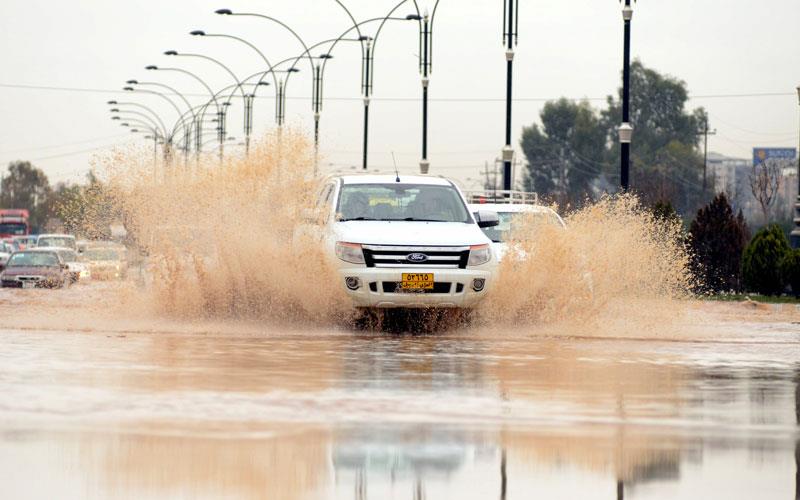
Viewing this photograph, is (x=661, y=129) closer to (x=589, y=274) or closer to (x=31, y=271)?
(x=31, y=271)

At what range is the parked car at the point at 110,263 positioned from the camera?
84.3 feet

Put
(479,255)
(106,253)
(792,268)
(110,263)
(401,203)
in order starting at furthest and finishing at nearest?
(792,268)
(110,263)
(106,253)
(401,203)
(479,255)

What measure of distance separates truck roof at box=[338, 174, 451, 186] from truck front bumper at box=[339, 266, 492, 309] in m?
2.38

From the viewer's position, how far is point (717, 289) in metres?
41.7

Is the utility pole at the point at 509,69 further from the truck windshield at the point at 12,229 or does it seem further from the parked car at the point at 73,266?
the truck windshield at the point at 12,229

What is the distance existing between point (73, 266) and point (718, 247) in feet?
64.4

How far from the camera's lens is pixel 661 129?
438 ft

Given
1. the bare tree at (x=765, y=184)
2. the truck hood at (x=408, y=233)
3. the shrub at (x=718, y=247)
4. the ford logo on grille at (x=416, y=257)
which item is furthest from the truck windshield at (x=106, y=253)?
the bare tree at (x=765, y=184)

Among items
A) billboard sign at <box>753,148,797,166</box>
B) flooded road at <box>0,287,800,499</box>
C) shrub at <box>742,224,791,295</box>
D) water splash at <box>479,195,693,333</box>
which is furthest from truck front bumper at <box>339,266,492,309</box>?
billboard sign at <box>753,148,797,166</box>

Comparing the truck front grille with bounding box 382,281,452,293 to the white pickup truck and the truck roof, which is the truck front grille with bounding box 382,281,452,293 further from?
the truck roof

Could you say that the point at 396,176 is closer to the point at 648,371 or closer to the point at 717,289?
the point at 648,371

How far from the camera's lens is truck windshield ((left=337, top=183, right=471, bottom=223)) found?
20.8 m

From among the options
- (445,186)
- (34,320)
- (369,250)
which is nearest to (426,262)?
(369,250)

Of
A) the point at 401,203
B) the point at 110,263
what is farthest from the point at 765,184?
the point at 401,203
